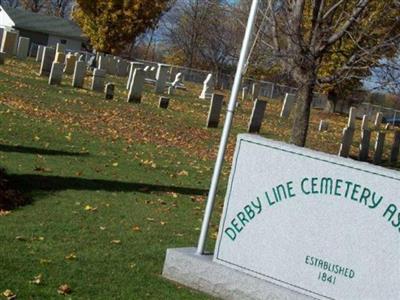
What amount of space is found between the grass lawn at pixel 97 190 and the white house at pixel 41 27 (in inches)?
1543

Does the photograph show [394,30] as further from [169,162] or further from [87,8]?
[87,8]

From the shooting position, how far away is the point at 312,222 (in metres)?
6.14

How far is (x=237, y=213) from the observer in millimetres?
6625


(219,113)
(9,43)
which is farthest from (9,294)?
(9,43)

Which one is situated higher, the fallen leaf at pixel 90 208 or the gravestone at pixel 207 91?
the gravestone at pixel 207 91

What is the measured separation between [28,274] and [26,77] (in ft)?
63.3

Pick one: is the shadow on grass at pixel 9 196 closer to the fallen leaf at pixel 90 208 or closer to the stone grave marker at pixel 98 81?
the fallen leaf at pixel 90 208

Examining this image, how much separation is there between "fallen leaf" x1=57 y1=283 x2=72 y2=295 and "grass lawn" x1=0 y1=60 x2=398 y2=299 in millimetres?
39

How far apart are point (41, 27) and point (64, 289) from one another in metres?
58.6

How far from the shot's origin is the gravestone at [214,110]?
846 inches

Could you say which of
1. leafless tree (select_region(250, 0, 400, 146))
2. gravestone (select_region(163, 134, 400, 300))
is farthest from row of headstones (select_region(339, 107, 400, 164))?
gravestone (select_region(163, 134, 400, 300))

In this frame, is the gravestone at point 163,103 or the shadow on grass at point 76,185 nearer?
the shadow on grass at point 76,185

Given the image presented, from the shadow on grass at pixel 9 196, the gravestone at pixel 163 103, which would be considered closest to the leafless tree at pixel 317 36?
the gravestone at pixel 163 103

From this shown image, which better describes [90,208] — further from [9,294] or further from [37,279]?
[9,294]
